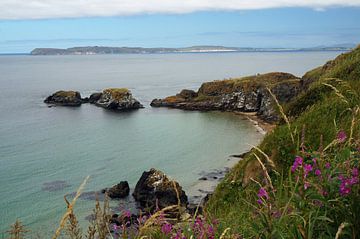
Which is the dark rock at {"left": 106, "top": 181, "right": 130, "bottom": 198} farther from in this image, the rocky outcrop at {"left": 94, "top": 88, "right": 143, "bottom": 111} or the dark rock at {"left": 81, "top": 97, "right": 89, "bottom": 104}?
the dark rock at {"left": 81, "top": 97, "right": 89, "bottom": 104}

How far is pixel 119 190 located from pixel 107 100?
62.2 m

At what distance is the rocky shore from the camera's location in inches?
3664

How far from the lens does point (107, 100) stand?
96.8m

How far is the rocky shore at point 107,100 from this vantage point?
3664 inches

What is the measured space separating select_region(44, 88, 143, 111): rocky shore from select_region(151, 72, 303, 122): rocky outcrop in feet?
19.2

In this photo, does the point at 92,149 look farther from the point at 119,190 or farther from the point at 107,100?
the point at 107,100

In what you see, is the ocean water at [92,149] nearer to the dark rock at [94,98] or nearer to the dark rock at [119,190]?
the dark rock at [119,190]

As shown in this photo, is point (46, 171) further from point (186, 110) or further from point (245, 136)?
point (186, 110)

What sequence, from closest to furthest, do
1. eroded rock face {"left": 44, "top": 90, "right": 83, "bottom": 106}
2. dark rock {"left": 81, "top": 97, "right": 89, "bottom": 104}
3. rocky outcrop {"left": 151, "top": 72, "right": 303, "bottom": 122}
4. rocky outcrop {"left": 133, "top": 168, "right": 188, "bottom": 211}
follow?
rocky outcrop {"left": 133, "top": 168, "right": 188, "bottom": 211}
rocky outcrop {"left": 151, "top": 72, "right": 303, "bottom": 122}
eroded rock face {"left": 44, "top": 90, "right": 83, "bottom": 106}
dark rock {"left": 81, "top": 97, "right": 89, "bottom": 104}

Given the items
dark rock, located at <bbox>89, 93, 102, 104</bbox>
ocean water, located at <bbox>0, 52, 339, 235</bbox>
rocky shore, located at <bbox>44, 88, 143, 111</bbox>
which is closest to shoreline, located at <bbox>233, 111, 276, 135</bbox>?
ocean water, located at <bbox>0, 52, 339, 235</bbox>

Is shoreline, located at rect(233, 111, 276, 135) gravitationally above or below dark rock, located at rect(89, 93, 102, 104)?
below

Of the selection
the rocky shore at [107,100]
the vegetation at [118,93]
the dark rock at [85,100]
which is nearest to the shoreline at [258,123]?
the rocky shore at [107,100]

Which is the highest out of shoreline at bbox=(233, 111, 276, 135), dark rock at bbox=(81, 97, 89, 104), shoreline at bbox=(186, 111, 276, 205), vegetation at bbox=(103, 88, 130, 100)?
vegetation at bbox=(103, 88, 130, 100)

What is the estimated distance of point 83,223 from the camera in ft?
98.2
